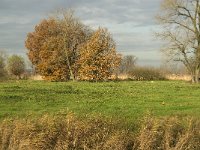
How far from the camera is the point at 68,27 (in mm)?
69938

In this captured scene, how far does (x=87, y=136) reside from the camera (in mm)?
11344

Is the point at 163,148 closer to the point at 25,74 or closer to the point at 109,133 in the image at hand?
the point at 109,133

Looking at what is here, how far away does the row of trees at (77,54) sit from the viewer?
223ft

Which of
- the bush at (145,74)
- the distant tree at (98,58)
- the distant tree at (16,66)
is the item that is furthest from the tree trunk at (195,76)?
the distant tree at (16,66)

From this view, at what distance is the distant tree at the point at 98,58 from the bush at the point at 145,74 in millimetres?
11847

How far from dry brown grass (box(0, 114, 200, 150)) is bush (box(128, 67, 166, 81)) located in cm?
6849

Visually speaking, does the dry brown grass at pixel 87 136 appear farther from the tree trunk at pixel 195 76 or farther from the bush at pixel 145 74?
the bush at pixel 145 74

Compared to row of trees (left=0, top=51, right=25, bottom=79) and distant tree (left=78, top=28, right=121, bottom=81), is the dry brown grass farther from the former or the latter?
row of trees (left=0, top=51, right=25, bottom=79)

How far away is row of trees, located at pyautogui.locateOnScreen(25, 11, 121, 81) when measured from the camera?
6794 centimetres

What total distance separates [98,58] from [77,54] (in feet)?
17.5

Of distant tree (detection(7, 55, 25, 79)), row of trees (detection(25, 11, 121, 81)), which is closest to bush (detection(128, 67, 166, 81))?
row of trees (detection(25, 11, 121, 81))

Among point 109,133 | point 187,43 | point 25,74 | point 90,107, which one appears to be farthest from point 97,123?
point 25,74

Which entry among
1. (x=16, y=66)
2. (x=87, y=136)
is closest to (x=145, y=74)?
(x=16, y=66)

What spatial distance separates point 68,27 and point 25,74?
2603 cm
